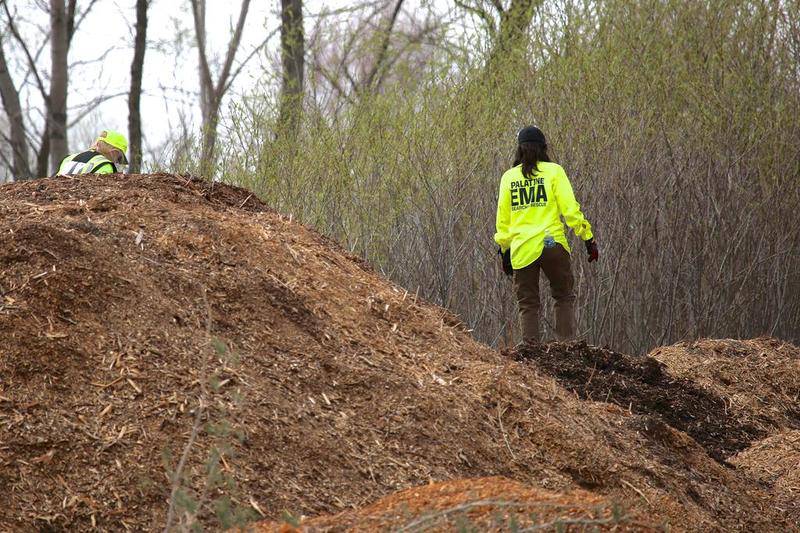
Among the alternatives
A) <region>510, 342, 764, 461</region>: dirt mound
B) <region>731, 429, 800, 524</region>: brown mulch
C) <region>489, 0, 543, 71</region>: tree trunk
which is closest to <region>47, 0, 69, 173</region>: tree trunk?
<region>489, 0, 543, 71</region>: tree trunk

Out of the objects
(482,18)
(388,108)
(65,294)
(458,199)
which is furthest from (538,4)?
(65,294)

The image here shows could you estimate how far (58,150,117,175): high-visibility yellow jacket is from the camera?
23.5 ft

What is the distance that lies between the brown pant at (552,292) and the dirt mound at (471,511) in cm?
407

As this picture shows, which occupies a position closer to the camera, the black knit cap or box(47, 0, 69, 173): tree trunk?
the black knit cap

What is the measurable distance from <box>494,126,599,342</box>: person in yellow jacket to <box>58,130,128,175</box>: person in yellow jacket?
Answer: 2.50 metres

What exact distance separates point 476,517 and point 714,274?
6.08 metres

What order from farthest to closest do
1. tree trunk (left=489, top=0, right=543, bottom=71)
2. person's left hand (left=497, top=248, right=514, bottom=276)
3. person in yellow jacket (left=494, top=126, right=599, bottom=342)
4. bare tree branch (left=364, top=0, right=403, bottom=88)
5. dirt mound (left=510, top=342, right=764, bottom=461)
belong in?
bare tree branch (left=364, top=0, right=403, bottom=88)
tree trunk (left=489, top=0, right=543, bottom=71)
person's left hand (left=497, top=248, right=514, bottom=276)
person in yellow jacket (left=494, top=126, right=599, bottom=342)
dirt mound (left=510, top=342, right=764, bottom=461)

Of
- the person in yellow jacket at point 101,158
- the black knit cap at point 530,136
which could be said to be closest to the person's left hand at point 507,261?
the black knit cap at point 530,136

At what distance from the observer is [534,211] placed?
7.37 m

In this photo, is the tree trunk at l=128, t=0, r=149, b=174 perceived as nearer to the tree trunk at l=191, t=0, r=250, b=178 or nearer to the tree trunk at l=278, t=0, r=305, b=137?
the tree trunk at l=278, t=0, r=305, b=137

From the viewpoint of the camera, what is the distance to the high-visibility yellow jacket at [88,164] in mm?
7163

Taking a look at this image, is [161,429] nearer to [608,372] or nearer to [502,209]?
[608,372]

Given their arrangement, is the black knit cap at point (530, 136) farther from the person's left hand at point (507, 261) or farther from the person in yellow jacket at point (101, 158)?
the person in yellow jacket at point (101, 158)

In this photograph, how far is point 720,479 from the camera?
4.63 meters
